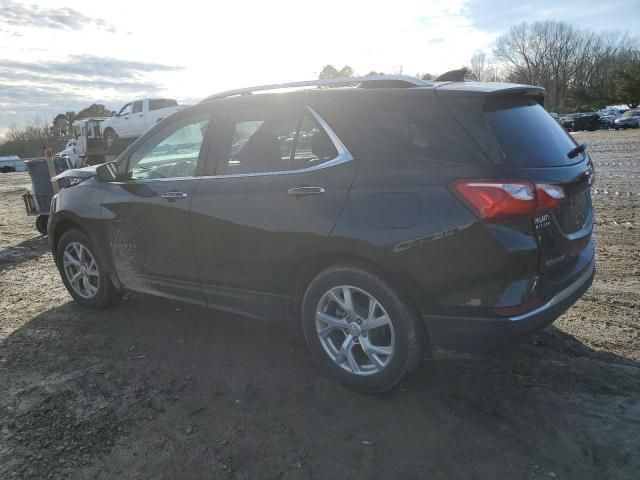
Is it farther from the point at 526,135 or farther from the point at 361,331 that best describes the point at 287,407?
the point at 526,135

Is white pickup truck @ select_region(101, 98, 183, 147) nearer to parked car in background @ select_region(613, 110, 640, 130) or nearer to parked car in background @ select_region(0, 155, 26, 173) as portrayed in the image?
parked car in background @ select_region(0, 155, 26, 173)

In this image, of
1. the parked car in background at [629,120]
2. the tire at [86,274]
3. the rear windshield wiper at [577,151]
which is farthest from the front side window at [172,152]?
the parked car in background at [629,120]

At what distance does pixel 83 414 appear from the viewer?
3.07 m

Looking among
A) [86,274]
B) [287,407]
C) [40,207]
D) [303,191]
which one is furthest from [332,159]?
[40,207]

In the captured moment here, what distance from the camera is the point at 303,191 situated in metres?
3.13

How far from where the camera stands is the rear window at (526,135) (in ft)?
8.89

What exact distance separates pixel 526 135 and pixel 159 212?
2.63 m

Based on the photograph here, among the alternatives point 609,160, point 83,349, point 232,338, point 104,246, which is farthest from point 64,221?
point 609,160

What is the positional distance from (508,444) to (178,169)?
2.91 m

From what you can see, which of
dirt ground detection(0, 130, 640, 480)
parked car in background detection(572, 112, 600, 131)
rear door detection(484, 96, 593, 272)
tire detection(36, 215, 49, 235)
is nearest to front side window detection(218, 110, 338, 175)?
rear door detection(484, 96, 593, 272)

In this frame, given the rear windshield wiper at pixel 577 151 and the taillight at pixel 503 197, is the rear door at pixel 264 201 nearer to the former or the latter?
the taillight at pixel 503 197

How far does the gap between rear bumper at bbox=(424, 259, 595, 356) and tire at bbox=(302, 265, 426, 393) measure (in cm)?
13

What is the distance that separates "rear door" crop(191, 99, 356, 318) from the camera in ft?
10.1

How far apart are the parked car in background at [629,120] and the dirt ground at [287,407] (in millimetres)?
41526
